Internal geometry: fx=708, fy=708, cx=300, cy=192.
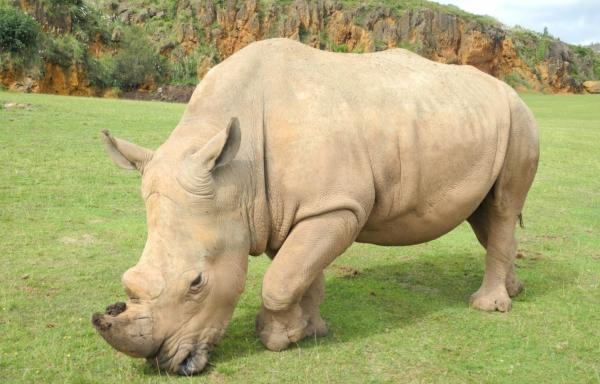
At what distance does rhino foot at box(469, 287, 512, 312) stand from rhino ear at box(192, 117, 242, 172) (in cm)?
311

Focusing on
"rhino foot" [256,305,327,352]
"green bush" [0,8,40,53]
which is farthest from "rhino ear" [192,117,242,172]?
"green bush" [0,8,40,53]

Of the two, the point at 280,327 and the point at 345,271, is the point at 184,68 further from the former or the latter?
the point at 280,327

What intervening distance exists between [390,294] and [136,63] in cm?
4599

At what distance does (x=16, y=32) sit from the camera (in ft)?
126

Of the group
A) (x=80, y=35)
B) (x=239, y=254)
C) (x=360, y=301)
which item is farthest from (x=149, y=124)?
(x=80, y=35)

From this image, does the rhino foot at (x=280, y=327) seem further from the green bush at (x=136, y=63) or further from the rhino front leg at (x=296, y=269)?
the green bush at (x=136, y=63)

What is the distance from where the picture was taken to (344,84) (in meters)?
5.45

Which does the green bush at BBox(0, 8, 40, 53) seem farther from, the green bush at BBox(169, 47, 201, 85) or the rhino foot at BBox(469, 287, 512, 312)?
the rhino foot at BBox(469, 287, 512, 312)

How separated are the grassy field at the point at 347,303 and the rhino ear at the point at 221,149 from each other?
4.59 ft

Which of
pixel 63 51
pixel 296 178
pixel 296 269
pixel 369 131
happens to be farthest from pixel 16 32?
pixel 296 269

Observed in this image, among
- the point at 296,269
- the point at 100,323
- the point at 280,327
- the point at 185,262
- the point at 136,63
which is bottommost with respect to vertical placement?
the point at 136,63

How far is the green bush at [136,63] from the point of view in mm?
49375

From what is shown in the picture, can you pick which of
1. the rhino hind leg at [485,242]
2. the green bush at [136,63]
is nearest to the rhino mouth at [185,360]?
the rhino hind leg at [485,242]

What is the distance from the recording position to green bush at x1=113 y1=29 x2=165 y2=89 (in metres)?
49.4
